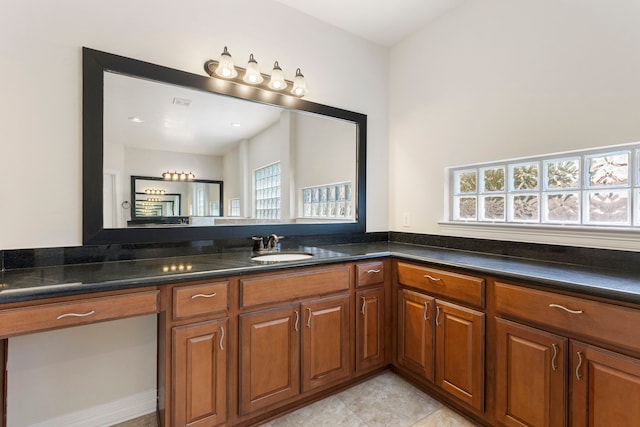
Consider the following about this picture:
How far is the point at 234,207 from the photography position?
2115 millimetres

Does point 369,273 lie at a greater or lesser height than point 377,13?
lesser

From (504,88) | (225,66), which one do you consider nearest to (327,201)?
(225,66)

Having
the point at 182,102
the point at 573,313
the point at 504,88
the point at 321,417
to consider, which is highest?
the point at 504,88

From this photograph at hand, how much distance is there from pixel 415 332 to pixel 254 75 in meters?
2.02

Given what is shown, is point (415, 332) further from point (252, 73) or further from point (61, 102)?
point (61, 102)

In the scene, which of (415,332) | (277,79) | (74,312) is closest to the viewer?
(74,312)

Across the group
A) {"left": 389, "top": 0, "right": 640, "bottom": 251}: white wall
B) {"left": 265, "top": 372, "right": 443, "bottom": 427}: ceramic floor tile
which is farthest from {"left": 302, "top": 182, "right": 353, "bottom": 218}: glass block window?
{"left": 265, "top": 372, "right": 443, "bottom": 427}: ceramic floor tile

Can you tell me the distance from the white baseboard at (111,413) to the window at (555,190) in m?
2.45

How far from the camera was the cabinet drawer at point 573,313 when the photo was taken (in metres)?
1.15

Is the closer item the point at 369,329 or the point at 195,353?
the point at 195,353

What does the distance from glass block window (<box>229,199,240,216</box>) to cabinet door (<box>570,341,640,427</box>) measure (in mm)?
1946

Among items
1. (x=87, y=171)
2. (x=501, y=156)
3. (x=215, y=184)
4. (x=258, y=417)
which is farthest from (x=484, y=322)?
(x=87, y=171)

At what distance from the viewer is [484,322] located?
161 cm

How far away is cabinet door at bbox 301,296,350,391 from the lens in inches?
70.6
